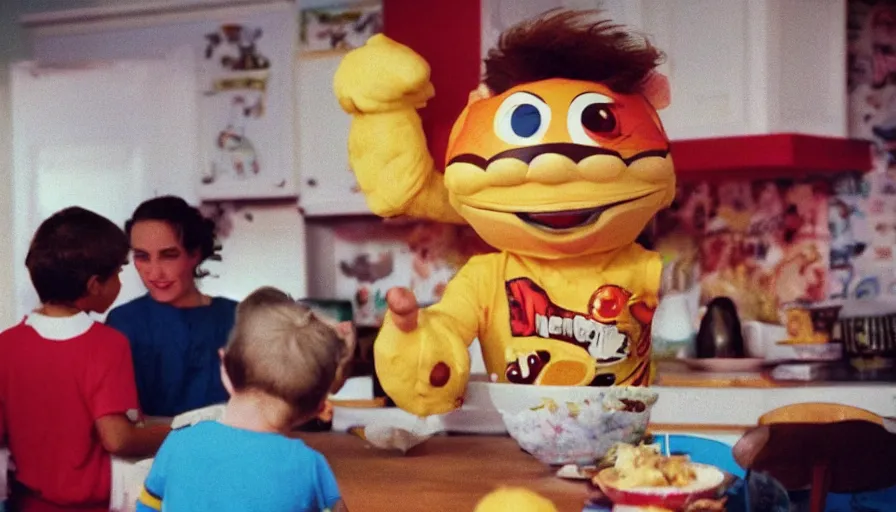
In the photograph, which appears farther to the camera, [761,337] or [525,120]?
[761,337]

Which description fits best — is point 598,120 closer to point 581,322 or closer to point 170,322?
point 581,322

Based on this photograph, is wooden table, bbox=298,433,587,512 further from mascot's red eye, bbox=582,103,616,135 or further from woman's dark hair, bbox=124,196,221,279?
woman's dark hair, bbox=124,196,221,279

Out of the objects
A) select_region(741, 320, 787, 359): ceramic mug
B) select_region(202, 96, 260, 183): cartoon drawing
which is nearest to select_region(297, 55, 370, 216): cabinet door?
select_region(202, 96, 260, 183): cartoon drawing

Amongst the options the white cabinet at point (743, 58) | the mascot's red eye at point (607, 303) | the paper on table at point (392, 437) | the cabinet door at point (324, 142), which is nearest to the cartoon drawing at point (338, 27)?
the cabinet door at point (324, 142)

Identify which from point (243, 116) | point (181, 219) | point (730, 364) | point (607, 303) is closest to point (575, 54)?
point (607, 303)

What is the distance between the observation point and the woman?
1615 millimetres

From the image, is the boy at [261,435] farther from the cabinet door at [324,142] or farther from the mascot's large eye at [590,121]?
the cabinet door at [324,142]

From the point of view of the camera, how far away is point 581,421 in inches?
39.9

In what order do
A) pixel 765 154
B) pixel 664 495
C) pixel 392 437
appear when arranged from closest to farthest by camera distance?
pixel 664 495
pixel 392 437
pixel 765 154

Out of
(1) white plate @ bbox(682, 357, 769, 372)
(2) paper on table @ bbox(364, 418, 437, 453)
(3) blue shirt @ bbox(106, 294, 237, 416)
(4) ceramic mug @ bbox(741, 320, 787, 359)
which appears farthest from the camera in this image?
(4) ceramic mug @ bbox(741, 320, 787, 359)

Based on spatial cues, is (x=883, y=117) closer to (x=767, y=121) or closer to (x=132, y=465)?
(x=767, y=121)

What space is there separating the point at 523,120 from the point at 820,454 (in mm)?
521

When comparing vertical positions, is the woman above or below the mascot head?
below

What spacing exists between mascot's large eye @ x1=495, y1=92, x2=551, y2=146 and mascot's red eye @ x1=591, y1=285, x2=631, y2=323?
0.21 metres
